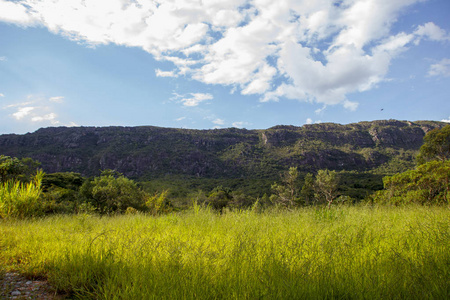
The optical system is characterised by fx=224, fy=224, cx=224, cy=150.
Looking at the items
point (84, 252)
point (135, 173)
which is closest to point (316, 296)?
point (84, 252)

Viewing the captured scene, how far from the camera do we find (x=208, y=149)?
131m

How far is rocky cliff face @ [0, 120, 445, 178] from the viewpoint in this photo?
338 ft

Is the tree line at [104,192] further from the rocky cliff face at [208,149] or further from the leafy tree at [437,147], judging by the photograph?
the rocky cliff face at [208,149]

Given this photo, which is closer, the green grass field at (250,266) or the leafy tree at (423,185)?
the green grass field at (250,266)

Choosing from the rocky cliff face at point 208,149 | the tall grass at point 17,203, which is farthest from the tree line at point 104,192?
the rocky cliff face at point 208,149

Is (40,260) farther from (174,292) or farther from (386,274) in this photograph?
(386,274)

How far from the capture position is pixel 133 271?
2.43m

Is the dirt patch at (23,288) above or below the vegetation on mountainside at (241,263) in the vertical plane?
below

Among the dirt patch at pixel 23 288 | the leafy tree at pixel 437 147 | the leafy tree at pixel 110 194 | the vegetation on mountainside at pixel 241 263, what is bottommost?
the leafy tree at pixel 110 194

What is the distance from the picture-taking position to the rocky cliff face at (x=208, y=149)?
338ft

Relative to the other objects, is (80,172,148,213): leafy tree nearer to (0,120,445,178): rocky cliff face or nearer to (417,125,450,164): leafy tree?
(417,125,450,164): leafy tree

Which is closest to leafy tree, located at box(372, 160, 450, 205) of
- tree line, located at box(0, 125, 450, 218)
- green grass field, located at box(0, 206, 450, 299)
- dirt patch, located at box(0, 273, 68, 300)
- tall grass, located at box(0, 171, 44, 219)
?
tree line, located at box(0, 125, 450, 218)

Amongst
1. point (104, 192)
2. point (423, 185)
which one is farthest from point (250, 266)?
point (423, 185)

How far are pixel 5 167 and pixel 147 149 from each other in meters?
110
